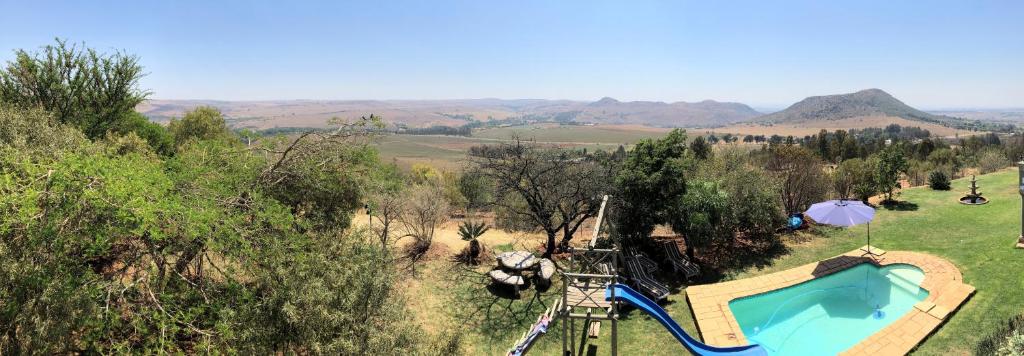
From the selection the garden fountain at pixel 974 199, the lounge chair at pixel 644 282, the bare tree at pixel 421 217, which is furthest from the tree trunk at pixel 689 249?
the garden fountain at pixel 974 199

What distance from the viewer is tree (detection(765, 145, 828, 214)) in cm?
2055

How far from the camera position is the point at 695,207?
15.1 metres

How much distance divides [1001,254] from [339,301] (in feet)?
57.7

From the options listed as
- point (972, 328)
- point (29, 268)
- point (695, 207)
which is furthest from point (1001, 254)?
point (29, 268)

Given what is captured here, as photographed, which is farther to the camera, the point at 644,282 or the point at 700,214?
the point at 700,214

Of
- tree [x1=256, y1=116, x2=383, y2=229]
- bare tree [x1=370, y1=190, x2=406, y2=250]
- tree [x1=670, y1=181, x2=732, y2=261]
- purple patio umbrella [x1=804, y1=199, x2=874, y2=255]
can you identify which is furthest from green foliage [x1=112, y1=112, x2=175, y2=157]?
purple patio umbrella [x1=804, y1=199, x2=874, y2=255]

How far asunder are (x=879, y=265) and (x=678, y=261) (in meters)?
5.97

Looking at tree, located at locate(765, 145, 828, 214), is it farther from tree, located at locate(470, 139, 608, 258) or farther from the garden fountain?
tree, located at locate(470, 139, 608, 258)

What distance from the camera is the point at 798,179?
811 inches

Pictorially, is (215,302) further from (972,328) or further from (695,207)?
(972,328)

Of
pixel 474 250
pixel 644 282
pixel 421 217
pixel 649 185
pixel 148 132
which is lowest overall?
pixel 474 250

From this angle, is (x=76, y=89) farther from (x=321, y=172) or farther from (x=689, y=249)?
(x=689, y=249)

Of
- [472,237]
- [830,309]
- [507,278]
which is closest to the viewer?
[830,309]

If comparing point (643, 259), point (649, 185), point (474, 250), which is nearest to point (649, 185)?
point (649, 185)
